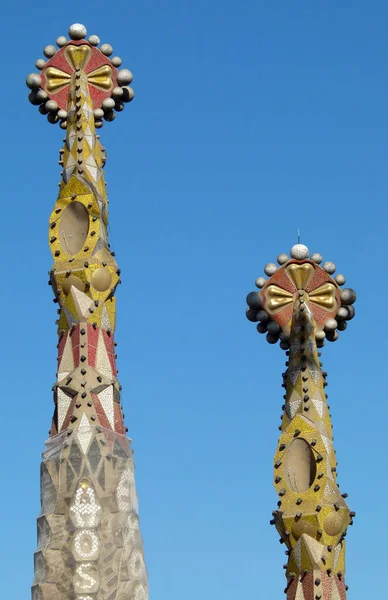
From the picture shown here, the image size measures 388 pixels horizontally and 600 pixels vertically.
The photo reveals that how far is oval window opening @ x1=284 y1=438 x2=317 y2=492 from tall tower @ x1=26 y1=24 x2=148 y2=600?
3.14 meters

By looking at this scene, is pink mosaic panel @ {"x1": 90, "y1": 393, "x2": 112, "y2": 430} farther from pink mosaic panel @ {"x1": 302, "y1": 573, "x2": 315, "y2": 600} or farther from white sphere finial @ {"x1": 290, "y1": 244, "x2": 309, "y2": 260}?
white sphere finial @ {"x1": 290, "y1": 244, "x2": 309, "y2": 260}

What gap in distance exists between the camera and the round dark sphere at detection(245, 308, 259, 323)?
2253 centimetres

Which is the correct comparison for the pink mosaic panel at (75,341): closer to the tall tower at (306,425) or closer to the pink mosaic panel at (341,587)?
the tall tower at (306,425)

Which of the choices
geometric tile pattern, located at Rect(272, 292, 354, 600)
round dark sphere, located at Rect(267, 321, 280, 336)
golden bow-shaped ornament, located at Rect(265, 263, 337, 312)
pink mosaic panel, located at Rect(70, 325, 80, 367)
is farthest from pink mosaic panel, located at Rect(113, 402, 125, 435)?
golden bow-shaped ornament, located at Rect(265, 263, 337, 312)

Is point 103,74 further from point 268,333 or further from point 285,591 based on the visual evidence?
point 285,591

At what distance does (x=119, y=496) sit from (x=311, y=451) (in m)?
3.70

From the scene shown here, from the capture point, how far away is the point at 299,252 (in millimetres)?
22453

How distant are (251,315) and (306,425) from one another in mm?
1903

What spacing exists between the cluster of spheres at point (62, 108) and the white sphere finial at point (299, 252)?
123 inches

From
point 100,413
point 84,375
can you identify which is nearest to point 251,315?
point 84,375

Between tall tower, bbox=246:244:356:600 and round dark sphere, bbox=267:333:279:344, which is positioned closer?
tall tower, bbox=246:244:356:600

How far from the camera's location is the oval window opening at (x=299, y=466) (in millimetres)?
21188

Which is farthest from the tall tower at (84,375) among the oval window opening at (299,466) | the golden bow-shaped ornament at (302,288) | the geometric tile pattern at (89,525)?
the golden bow-shaped ornament at (302,288)

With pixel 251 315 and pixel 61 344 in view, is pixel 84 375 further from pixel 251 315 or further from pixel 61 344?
pixel 251 315
